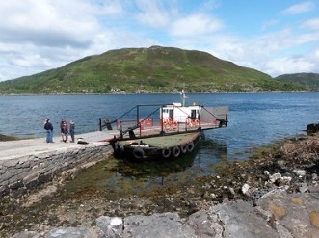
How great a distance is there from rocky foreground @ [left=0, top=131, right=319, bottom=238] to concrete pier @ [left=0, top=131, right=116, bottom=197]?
2.86ft

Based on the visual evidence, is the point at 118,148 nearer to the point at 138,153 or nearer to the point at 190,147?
the point at 138,153

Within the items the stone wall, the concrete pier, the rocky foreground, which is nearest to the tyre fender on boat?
the concrete pier

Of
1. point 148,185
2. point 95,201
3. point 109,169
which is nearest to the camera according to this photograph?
point 95,201

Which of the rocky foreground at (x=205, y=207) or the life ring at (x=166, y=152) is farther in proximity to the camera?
the life ring at (x=166, y=152)

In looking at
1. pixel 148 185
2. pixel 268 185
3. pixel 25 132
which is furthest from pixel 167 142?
pixel 25 132

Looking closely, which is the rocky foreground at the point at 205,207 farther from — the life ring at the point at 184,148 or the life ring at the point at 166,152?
the life ring at the point at 166,152

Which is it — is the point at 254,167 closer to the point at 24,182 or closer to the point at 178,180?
the point at 178,180

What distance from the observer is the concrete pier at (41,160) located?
71.4ft

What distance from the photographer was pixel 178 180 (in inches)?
1033

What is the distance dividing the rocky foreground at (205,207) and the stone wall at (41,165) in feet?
2.58

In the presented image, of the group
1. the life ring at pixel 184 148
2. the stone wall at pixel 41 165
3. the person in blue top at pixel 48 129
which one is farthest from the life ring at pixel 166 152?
the person in blue top at pixel 48 129

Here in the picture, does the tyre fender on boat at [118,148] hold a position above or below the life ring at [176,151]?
above

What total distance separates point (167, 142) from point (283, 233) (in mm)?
23417

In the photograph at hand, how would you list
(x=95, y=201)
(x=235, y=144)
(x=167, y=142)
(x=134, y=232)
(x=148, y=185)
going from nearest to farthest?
(x=134, y=232) < (x=95, y=201) < (x=148, y=185) < (x=167, y=142) < (x=235, y=144)
